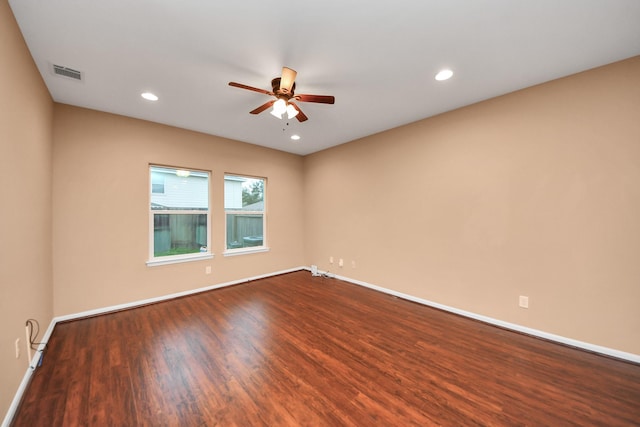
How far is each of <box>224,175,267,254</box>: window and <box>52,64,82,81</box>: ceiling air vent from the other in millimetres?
2189

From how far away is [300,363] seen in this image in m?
2.06

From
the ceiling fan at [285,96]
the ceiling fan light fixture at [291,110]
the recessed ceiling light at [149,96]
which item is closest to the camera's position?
the ceiling fan at [285,96]

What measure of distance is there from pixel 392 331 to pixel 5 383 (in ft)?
9.98

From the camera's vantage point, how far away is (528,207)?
257cm

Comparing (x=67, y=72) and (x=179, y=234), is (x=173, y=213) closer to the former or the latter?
(x=179, y=234)

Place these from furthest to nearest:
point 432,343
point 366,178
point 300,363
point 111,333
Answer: point 366,178 → point 111,333 → point 432,343 → point 300,363

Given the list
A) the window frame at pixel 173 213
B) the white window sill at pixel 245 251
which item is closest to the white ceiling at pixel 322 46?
the window frame at pixel 173 213

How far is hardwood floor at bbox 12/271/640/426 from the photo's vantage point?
1.54 metres

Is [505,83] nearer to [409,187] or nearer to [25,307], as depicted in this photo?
[409,187]

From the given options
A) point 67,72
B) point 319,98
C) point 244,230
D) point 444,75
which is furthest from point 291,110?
point 244,230

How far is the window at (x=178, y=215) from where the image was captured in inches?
141

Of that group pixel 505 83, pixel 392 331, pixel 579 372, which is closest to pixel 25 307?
pixel 392 331

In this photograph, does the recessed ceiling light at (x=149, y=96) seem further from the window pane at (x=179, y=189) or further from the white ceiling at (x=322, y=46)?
the window pane at (x=179, y=189)

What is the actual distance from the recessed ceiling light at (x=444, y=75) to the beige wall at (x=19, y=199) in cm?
326
